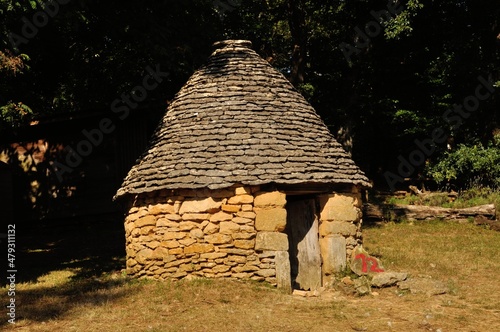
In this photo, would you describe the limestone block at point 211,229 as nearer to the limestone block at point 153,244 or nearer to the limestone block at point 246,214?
the limestone block at point 246,214

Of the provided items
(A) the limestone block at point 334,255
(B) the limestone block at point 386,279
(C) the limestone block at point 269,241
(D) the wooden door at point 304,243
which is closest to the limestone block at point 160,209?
(C) the limestone block at point 269,241

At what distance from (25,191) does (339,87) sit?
44.1ft

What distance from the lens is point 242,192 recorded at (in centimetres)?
977

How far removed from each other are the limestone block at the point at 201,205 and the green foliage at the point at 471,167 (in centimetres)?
1220

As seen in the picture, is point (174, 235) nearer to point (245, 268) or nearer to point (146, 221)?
point (146, 221)

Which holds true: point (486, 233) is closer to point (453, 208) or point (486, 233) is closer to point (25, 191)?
point (453, 208)

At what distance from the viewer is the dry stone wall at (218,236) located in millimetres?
9703

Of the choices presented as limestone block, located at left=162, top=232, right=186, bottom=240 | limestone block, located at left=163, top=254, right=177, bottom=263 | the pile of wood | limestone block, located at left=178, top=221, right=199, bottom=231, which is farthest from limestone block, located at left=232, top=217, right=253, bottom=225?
the pile of wood

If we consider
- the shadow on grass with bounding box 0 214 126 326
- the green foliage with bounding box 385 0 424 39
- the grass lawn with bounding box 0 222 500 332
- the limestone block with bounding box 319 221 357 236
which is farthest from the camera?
the green foliage with bounding box 385 0 424 39

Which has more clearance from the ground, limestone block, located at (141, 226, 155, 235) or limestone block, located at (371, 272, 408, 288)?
limestone block, located at (141, 226, 155, 235)

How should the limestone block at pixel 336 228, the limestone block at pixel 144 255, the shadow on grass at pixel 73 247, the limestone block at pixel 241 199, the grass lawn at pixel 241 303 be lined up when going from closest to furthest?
the grass lawn at pixel 241 303, the limestone block at pixel 241 199, the limestone block at pixel 144 255, the limestone block at pixel 336 228, the shadow on grass at pixel 73 247

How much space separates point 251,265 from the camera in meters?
9.70

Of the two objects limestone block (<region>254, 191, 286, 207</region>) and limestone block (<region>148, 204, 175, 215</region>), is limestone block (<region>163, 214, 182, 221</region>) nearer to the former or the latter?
limestone block (<region>148, 204, 175, 215</region>)

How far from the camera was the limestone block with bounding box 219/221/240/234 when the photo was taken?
9.73 m
